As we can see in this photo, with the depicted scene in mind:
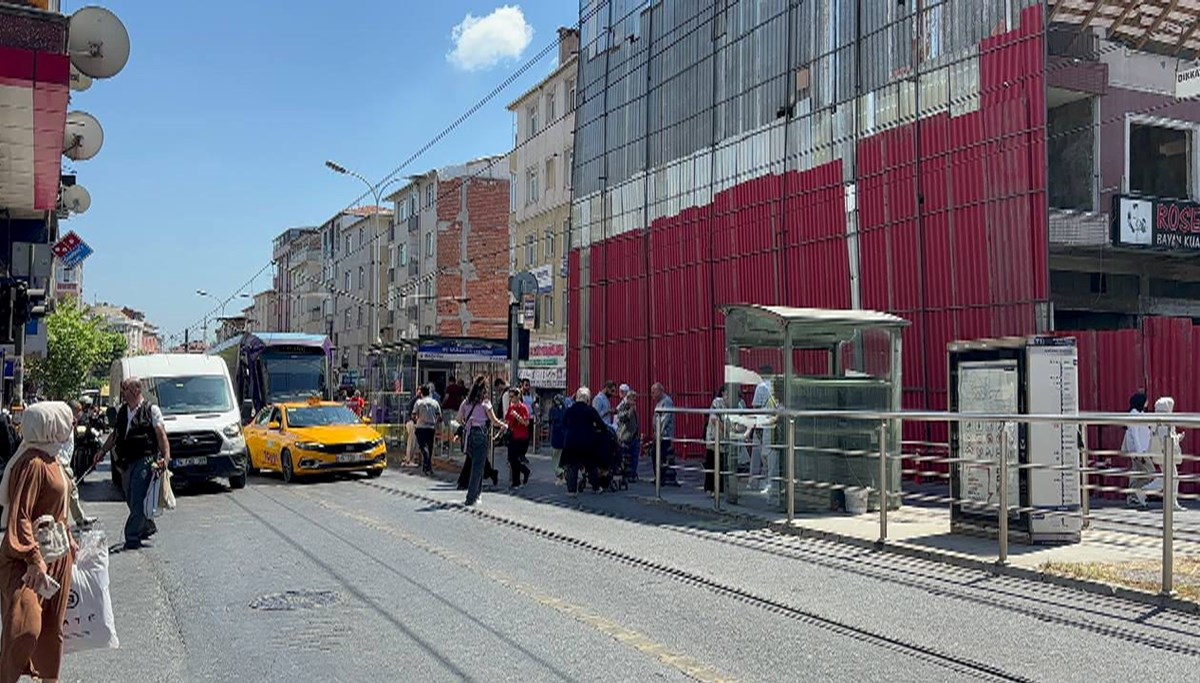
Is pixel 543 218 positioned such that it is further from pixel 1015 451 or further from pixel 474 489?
pixel 1015 451

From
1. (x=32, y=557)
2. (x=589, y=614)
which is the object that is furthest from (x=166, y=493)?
(x=32, y=557)

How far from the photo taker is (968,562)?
979 cm

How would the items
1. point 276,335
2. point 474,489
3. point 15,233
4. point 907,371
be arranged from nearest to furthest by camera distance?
point 474,489 → point 907,371 → point 15,233 → point 276,335

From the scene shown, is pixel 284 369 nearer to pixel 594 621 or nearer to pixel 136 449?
pixel 136 449

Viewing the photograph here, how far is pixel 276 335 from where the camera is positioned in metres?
30.2

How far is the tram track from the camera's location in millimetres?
6230

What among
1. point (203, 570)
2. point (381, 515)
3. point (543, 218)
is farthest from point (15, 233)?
point (543, 218)

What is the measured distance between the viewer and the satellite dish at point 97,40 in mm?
12766

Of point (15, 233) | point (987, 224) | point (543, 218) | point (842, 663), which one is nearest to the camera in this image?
point (842, 663)

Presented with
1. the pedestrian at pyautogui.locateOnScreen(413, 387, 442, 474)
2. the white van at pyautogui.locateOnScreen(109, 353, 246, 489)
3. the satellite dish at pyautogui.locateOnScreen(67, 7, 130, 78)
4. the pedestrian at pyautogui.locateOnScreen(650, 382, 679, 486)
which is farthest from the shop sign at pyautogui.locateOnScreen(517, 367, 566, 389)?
the satellite dish at pyautogui.locateOnScreen(67, 7, 130, 78)

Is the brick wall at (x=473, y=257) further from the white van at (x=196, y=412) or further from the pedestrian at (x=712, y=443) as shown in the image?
the pedestrian at (x=712, y=443)

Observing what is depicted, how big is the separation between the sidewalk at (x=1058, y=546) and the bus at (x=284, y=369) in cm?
1735

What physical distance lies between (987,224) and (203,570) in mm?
13412

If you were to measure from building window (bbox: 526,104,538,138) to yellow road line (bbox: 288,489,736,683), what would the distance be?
117 feet
